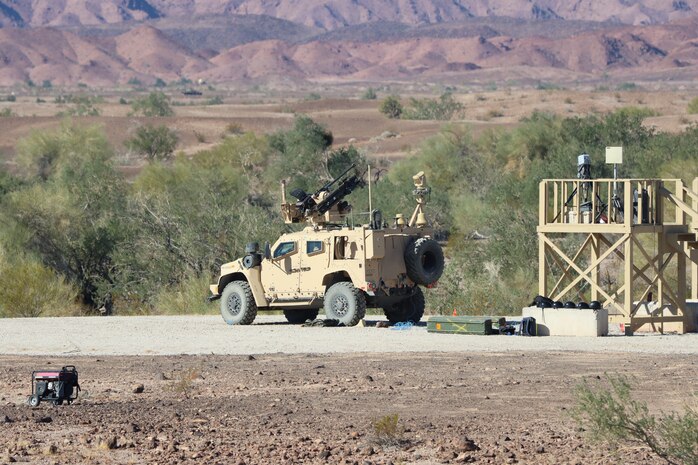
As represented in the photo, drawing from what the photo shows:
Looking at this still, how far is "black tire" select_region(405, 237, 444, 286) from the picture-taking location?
76.5ft

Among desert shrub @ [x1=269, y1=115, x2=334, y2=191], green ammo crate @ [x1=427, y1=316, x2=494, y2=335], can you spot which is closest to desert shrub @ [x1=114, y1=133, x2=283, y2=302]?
green ammo crate @ [x1=427, y1=316, x2=494, y2=335]

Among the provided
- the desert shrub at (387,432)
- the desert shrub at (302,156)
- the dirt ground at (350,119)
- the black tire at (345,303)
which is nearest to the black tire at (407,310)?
the black tire at (345,303)

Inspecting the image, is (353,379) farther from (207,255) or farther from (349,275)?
(207,255)

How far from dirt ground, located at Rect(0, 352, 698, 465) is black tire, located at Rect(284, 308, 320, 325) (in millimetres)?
5693

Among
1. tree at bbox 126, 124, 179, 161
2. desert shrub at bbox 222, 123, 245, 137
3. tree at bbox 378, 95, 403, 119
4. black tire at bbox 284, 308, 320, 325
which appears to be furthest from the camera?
tree at bbox 378, 95, 403, 119

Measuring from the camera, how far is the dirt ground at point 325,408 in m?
12.5

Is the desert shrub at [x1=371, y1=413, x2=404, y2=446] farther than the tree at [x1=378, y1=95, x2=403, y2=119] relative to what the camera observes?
No

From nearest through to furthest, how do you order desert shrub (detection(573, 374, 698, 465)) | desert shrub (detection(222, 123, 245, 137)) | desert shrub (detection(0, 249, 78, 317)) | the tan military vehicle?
desert shrub (detection(573, 374, 698, 465)), the tan military vehicle, desert shrub (detection(0, 249, 78, 317)), desert shrub (detection(222, 123, 245, 137))

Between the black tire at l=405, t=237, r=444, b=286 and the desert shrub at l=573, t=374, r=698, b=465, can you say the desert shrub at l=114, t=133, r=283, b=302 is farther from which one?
the desert shrub at l=573, t=374, r=698, b=465

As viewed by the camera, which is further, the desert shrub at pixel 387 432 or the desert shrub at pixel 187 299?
the desert shrub at pixel 187 299

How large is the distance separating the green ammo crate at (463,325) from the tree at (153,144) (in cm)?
4625

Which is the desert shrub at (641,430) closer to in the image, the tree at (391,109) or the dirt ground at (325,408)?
the dirt ground at (325,408)

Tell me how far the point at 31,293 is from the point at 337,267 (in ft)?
28.4

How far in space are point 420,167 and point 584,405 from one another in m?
40.4
